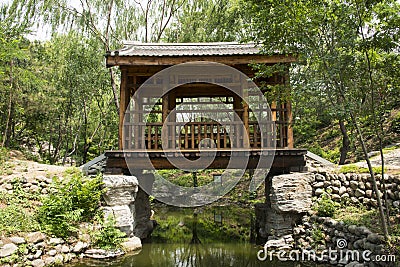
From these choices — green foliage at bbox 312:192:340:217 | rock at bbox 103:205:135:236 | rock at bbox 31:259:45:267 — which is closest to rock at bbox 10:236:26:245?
rock at bbox 31:259:45:267

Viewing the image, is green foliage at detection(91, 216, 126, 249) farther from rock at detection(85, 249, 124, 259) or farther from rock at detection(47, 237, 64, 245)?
rock at detection(47, 237, 64, 245)

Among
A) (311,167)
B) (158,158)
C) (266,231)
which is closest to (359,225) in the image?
(311,167)

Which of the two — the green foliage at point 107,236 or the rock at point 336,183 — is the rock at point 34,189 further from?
the rock at point 336,183

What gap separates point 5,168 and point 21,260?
3.55m

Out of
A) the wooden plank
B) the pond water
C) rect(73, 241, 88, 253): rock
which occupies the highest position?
the wooden plank

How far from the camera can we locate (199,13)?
1587cm

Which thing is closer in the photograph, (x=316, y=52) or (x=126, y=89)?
(x=316, y=52)

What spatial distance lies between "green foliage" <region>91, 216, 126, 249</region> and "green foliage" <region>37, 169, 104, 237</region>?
407 millimetres

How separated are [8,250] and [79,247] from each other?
4.02 feet

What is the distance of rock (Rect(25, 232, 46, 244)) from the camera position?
18.7 ft

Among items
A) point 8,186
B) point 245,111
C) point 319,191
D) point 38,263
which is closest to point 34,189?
point 8,186

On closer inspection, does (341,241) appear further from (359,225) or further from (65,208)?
(65,208)

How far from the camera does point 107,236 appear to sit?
660cm

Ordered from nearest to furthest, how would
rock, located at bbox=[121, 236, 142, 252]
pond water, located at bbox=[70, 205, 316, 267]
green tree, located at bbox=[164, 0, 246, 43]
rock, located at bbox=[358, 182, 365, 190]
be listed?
1. pond water, located at bbox=[70, 205, 316, 267]
2. rock, located at bbox=[358, 182, 365, 190]
3. rock, located at bbox=[121, 236, 142, 252]
4. green tree, located at bbox=[164, 0, 246, 43]
